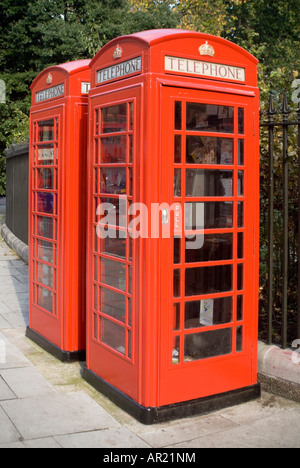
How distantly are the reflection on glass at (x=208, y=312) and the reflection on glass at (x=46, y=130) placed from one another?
2.22 m

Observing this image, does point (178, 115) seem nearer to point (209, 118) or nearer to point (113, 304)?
point (209, 118)

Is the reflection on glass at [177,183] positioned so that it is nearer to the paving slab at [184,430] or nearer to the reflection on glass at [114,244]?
the reflection on glass at [114,244]

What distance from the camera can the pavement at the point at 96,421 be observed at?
3.53m

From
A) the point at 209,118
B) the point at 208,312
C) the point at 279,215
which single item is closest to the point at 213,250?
the point at 208,312

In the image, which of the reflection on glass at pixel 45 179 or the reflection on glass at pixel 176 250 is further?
the reflection on glass at pixel 45 179

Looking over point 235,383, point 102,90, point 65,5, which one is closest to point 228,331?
point 235,383

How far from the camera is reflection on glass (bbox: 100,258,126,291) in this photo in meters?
4.10

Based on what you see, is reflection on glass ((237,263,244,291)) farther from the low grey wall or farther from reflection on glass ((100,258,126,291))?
the low grey wall

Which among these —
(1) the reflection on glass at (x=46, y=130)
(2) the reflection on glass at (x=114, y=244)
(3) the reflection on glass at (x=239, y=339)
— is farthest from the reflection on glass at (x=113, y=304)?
(1) the reflection on glass at (x=46, y=130)

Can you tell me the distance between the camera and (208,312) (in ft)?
13.3

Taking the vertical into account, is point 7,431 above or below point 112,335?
below

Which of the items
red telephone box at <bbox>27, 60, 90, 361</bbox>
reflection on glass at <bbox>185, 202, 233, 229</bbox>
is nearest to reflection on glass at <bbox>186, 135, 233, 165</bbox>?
reflection on glass at <bbox>185, 202, 233, 229</bbox>

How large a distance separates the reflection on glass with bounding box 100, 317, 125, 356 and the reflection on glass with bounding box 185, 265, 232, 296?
1.96 ft

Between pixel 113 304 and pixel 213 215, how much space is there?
0.99 meters
